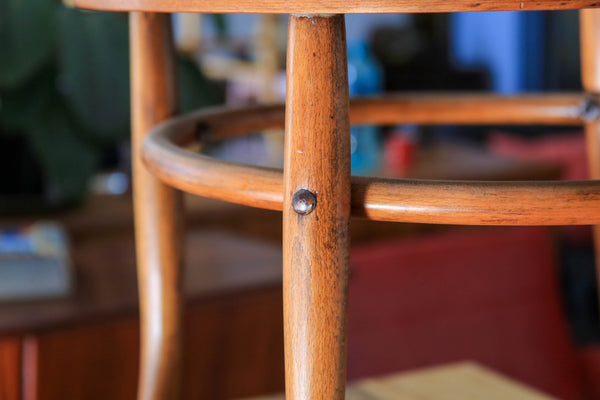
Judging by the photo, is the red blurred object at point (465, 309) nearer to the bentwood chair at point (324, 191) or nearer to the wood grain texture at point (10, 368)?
the wood grain texture at point (10, 368)

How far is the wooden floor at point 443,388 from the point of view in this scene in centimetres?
61

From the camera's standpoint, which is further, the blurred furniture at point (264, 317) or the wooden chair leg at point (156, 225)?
the blurred furniture at point (264, 317)

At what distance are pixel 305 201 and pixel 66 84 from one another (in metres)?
1.01

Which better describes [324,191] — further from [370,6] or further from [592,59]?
[592,59]

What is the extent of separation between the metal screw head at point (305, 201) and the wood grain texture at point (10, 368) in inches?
25.6

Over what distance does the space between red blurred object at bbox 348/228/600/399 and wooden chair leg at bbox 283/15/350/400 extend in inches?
30.1

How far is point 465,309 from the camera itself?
3.93ft

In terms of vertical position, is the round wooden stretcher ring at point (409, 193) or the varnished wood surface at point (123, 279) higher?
the round wooden stretcher ring at point (409, 193)

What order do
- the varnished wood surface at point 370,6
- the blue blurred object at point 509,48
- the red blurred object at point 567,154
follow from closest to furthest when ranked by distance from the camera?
the varnished wood surface at point 370,6 → the red blurred object at point 567,154 → the blue blurred object at point 509,48

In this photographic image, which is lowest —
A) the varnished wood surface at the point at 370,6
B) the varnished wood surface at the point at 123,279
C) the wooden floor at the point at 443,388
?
the varnished wood surface at the point at 123,279

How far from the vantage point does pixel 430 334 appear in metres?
1.16

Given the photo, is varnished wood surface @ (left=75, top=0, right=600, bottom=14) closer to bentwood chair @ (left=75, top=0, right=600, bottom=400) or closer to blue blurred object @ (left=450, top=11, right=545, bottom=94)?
bentwood chair @ (left=75, top=0, right=600, bottom=400)

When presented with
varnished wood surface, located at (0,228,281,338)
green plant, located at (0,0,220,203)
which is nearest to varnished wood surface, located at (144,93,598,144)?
varnished wood surface, located at (0,228,281,338)

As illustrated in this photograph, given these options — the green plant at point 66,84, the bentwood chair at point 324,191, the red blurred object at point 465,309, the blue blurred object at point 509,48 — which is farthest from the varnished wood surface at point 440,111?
the blue blurred object at point 509,48
